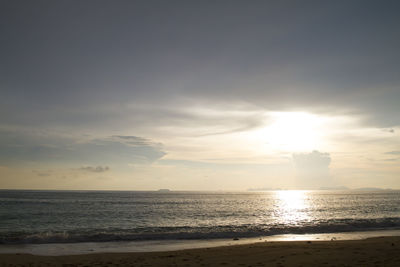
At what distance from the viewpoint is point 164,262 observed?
14984mm

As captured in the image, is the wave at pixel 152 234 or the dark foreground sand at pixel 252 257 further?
the wave at pixel 152 234

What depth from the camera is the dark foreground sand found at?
46.8ft

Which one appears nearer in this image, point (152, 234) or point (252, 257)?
point (252, 257)

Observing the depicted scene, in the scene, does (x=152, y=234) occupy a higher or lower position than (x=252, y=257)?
lower

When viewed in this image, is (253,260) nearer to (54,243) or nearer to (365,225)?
(54,243)

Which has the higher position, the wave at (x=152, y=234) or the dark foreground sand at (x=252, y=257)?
the dark foreground sand at (x=252, y=257)

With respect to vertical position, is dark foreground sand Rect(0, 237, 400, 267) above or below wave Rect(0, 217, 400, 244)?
above

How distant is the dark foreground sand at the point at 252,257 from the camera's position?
1427cm

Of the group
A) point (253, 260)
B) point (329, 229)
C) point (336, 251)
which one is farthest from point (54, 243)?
point (329, 229)

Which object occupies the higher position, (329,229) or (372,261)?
(372,261)

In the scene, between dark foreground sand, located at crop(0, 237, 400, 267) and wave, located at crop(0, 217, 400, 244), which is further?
wave, located at crop(0, 217, 400, 244)

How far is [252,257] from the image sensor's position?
1584 centimetres

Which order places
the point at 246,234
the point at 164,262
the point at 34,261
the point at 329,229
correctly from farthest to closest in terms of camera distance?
the point at 329,229 → the point at 246,234 → the point at 34,261 → the point at 164,262

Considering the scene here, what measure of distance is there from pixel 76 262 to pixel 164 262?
5.39m
